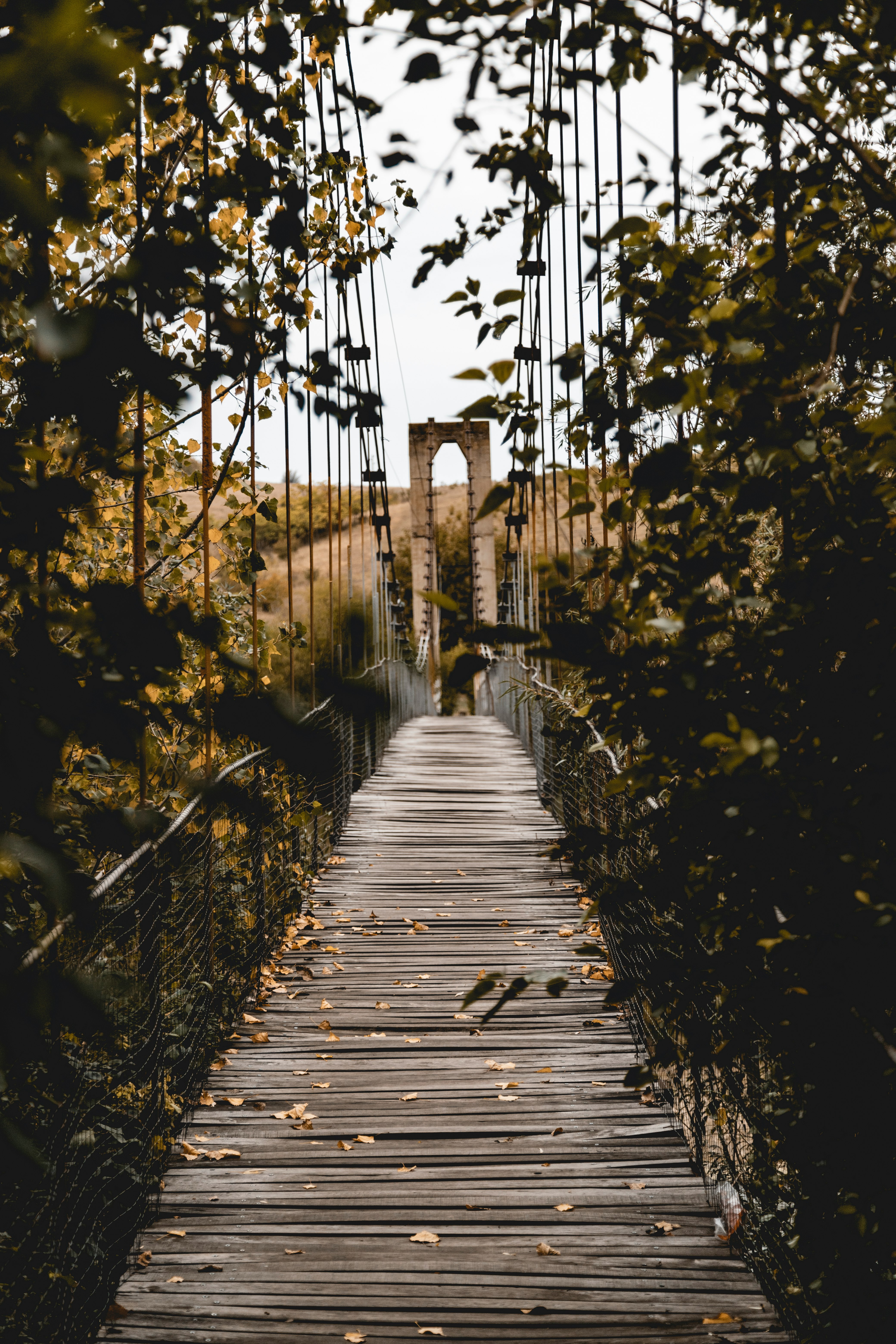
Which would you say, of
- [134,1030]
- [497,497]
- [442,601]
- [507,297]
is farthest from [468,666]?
[134,1030]

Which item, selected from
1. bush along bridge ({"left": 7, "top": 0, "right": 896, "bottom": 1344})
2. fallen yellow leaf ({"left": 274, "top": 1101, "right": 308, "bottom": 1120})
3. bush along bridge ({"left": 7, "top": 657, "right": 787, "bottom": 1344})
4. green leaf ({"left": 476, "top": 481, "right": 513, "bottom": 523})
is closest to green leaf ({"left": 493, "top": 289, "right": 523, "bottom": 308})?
bush along bridge ({"left": 7, "top": 0, "right": 896, "bottom": 1344})

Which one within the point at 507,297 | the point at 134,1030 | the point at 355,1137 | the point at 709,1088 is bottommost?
the point at 709,1088

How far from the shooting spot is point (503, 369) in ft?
3.36

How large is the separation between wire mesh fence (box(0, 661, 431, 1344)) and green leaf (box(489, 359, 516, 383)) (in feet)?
1.30

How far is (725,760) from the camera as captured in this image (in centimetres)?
93

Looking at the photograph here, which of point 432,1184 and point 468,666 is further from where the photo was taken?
point 432,1184

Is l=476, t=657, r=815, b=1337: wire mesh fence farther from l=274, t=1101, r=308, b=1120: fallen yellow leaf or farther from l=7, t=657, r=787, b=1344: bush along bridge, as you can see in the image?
l=274, t=1101, r=308, b=1120: fallen yellow leaf

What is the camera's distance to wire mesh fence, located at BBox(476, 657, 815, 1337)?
1.30 meters

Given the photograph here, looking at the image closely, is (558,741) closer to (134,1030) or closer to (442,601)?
(134,1030)

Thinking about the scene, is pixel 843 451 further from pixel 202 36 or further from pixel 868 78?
pixel 202 36

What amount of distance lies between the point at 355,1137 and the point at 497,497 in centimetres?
197

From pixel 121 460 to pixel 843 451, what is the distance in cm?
74

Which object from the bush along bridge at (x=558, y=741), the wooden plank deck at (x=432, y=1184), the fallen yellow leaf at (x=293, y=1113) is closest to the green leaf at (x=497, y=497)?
the bush along bridge at (x=558, y=741)

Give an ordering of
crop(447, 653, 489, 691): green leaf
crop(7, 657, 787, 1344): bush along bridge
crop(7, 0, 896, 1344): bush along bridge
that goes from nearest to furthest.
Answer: crop(7, 0, 896, 1344): bush along bridge < crop(447, 653, 489, 691): green leaf < crop(7, 657, 787, 1344): bush along bridge
